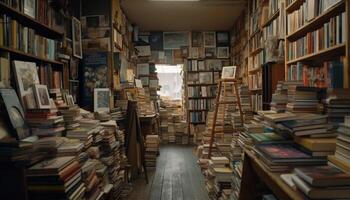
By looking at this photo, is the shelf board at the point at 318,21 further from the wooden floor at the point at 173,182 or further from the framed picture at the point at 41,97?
the framed picture at the point at 41,97

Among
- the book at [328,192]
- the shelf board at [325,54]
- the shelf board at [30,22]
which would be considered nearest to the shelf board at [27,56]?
the shelf board at [30,22]

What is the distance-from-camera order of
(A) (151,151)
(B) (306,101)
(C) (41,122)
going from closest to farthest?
(B) (306,101)
(C) (41,122)
(A) (151,151)

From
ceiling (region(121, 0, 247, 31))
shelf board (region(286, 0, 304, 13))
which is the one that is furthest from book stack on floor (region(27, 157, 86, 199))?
ceiling (region(121, 0, 247, 31))

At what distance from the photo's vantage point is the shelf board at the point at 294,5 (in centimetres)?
313

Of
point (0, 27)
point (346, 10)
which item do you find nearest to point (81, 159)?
point (0, 27)

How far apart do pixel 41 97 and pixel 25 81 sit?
174mm

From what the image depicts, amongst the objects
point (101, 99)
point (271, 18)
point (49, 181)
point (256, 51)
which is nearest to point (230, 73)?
point (256, 51)

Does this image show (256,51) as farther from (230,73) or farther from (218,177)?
(218,177)

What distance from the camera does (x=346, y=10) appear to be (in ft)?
6.98

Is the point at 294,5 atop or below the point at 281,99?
atop

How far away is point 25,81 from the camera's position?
2.56m

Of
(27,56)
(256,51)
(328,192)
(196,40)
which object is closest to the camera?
(328,192)

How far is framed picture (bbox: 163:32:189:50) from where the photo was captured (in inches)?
321

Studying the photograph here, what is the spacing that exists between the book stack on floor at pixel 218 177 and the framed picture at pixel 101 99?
5.64 ft
